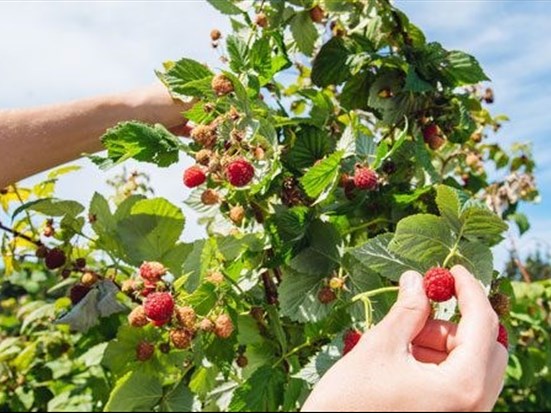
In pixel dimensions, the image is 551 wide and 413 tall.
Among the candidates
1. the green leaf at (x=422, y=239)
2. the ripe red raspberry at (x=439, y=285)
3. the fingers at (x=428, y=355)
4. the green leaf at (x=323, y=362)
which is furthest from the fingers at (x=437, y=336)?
the green leaf at (x=323, y=362)

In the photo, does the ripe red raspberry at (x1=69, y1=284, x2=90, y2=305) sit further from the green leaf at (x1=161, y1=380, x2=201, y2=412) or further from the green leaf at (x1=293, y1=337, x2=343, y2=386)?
the green leaf at (x1=293, y1=337, x2=343, y2=386)

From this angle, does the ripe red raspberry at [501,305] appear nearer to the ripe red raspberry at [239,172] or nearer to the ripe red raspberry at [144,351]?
the ripe red raspberry at [239,172]

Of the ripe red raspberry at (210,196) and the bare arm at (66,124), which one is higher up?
the bare arm at (66,124)

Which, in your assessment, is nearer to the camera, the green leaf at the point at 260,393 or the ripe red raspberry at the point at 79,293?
the green leaf at the point at 260,393

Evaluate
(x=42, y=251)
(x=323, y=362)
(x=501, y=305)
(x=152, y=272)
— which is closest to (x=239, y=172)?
(x=152, y=272)

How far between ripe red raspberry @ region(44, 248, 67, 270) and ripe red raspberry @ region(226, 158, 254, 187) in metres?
0.60

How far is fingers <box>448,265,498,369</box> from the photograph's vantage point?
0.68 metres

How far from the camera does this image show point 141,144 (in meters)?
1.33

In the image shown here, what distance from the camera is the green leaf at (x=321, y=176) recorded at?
49.9 inches

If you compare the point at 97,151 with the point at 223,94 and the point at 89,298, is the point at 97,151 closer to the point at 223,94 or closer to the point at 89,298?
the point at 89,298

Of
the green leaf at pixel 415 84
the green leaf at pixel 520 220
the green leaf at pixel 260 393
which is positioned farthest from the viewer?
the green leaf at pixel 520 220

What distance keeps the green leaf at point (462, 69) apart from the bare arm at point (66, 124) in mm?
535

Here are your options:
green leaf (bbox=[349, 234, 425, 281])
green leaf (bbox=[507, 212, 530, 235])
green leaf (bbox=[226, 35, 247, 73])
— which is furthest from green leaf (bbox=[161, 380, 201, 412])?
green leaf (bbox=[507, 212, 530, 235])

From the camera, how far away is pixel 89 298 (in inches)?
61.3
